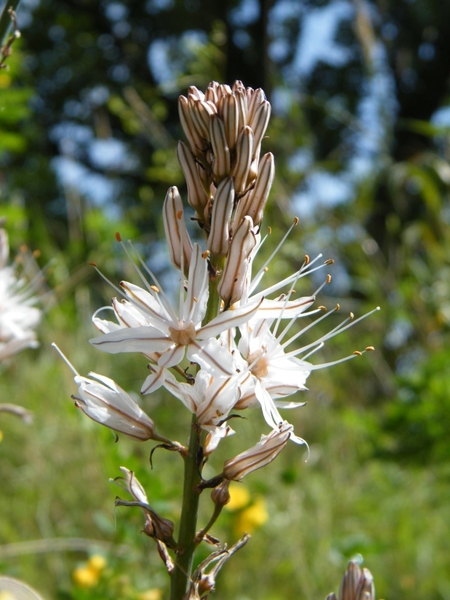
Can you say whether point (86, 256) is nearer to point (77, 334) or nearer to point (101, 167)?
point (77, 334)

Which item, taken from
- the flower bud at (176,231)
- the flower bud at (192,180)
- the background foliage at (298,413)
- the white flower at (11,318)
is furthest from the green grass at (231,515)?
the flower bud at (192,180)

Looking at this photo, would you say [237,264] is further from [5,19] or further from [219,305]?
[5,19]

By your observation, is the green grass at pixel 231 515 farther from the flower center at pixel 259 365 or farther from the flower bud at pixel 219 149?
the flower bud at pixel 219 149

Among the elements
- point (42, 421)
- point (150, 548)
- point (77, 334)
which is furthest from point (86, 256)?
point (150, 548)

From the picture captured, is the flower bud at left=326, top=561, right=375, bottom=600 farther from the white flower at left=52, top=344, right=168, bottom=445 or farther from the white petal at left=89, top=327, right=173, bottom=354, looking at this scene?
the white petal at left=89, top=327, right=173, bottom=354

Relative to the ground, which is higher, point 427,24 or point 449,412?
point 427,24

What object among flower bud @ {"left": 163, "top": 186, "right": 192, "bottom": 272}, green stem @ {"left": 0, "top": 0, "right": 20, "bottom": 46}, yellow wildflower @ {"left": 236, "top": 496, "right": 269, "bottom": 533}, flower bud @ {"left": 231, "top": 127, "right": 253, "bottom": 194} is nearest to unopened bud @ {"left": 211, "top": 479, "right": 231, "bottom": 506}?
flower bud @ {"left": 163, "top": 186, "right": 192, "bottom": 272}
